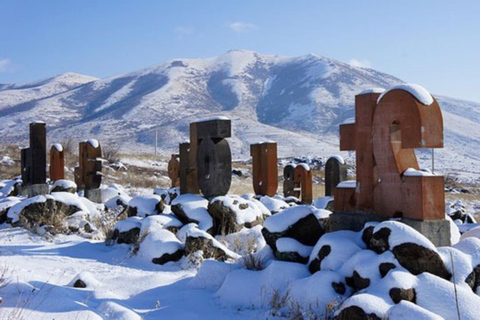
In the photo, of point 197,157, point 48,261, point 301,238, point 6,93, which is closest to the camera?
point 301,238

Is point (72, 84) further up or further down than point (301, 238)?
further up

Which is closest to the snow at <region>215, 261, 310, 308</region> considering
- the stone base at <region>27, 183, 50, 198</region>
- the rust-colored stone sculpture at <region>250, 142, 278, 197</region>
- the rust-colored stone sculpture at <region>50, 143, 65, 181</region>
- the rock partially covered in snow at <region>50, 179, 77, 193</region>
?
the rock partially covered in snow at <region>50, 179, 77, 193</region>

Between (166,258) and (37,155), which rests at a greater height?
(37,155)

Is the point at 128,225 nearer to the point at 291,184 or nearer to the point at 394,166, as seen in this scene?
the point at 394,166

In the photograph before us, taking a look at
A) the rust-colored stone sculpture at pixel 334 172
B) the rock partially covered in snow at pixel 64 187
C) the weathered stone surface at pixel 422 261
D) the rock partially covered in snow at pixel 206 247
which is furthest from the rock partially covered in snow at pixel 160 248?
the rust-colored stone sculpture at pixel 334 172

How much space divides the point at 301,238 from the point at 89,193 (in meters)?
10.1

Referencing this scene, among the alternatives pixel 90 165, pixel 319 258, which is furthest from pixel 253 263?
pixel 90 165

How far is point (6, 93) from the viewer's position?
124 meters

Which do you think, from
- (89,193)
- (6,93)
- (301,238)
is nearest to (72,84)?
(6,93)

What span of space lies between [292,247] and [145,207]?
5.29 metres

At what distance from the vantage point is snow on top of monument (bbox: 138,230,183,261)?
777 cm

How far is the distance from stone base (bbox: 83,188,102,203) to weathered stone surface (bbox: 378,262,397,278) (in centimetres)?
1170

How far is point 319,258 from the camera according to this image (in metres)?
5.72

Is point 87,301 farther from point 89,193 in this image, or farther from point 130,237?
point 89,193
